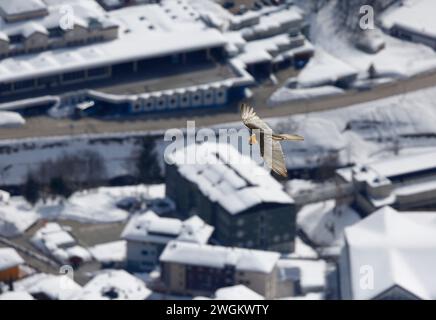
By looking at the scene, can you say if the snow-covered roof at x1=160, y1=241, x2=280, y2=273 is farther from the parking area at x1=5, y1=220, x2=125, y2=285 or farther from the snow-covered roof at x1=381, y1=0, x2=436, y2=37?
the snow-covered roof at x1=381, y1=0, x2=436, y2=37

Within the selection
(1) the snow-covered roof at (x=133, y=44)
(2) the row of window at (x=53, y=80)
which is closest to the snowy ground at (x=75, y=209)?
(2) the row of window at (x=53, y=80)

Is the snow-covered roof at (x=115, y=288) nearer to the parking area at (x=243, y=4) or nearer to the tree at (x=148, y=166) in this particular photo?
the tree at (x=148, y=166)

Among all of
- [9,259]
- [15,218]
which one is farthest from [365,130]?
[9,259]

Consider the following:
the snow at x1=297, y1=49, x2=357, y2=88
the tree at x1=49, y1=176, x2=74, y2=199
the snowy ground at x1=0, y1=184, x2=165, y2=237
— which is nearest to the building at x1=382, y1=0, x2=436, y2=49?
the snow at x1=297, y1=49, x2=357, y2=88

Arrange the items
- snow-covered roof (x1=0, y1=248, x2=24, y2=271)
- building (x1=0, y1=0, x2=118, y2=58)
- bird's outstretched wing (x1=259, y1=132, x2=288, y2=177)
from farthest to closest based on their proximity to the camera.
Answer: building (x1=0, y1=0, x2=118, y2=58), snow-covered roof (x1=0, y1=248, x2=24, y2=271), bird's outstretched wing (x1=259, y1=132, x2=288, y2=177)

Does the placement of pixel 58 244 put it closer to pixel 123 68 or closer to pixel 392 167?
pixel 392 167

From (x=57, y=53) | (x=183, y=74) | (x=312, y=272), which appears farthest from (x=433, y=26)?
(x=312, y=272)
